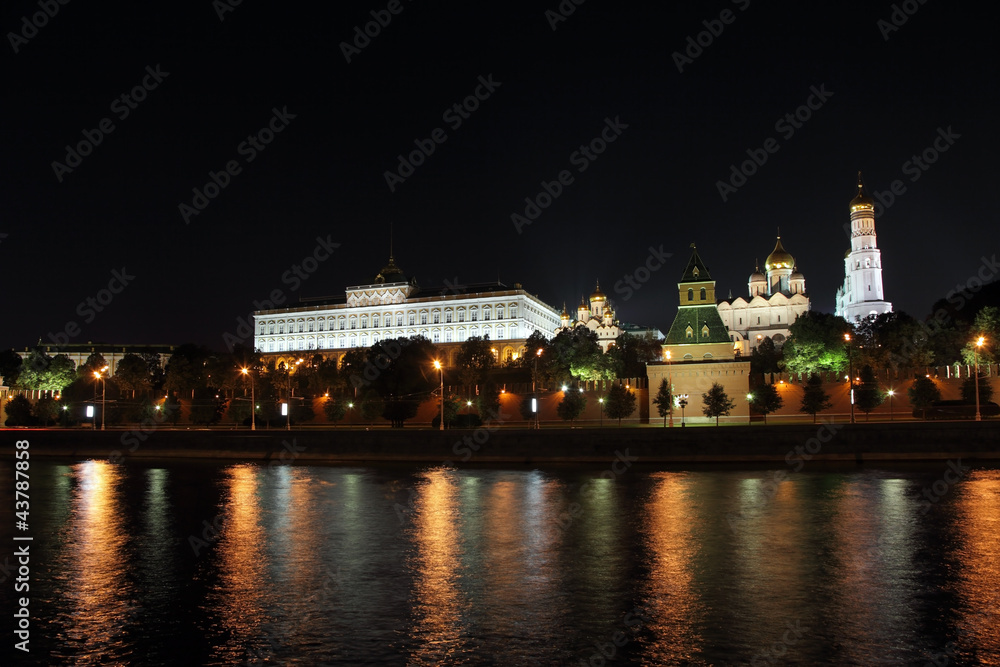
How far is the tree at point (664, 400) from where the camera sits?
2014 inches

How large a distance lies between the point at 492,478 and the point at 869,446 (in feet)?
58.0

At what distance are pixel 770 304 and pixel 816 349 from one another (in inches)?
1910

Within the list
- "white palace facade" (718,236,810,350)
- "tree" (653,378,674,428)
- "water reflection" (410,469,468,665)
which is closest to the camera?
"water reflection" (410,469,468,665)

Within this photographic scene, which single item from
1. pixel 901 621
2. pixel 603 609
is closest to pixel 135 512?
pixel 603 609

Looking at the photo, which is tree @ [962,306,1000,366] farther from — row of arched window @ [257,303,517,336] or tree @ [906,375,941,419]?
row of arched window @ [257,303,517,336]

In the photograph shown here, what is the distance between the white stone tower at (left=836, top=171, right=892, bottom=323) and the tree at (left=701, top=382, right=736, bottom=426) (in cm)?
6070

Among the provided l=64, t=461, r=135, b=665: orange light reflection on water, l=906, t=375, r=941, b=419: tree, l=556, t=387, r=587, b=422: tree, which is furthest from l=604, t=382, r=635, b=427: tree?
l=64, t=461, r=135, b=665: orange light reflection on water

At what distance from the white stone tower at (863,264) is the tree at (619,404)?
2435 inches

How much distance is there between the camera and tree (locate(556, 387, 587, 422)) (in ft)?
180

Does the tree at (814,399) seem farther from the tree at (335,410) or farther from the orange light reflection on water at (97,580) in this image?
the orange light reflection on water at (97,580)

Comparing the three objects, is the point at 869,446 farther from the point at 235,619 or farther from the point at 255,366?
the point at 255,366

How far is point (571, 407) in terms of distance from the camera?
180 ft

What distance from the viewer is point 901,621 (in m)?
12.7

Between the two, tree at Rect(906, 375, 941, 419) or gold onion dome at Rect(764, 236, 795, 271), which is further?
gold onion dome at Rect(764, 236, 795, 271)
